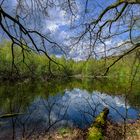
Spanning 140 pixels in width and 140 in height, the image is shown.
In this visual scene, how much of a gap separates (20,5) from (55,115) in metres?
22.1

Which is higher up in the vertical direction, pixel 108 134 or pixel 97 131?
pixel 97 131

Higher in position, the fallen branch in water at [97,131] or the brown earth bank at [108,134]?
the fallen branch in water at [97,131]

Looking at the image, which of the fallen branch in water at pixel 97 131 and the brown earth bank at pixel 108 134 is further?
the brown earth bank at pixel 108 134

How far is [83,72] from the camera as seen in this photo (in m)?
198

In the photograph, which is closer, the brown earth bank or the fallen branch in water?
the fallen branch in water

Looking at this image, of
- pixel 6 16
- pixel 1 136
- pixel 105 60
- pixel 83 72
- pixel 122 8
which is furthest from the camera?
pixel 83 72

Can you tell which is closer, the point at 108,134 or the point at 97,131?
the point at 97,131

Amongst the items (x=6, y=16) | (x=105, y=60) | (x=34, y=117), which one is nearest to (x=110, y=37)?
(x=105, y=60)

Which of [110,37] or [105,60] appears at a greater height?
[110,37]

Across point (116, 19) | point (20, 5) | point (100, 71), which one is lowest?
point (100, 71)

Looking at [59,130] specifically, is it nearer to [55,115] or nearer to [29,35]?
[55,115]

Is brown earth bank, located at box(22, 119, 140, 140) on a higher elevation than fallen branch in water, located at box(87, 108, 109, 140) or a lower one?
lower

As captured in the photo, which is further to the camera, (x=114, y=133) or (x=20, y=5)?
(x=114, y=133)

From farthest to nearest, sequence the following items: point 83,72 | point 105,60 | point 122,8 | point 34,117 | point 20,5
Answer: point 83,72
point 34,117
point 122,8
point 105,60
point 20,5
